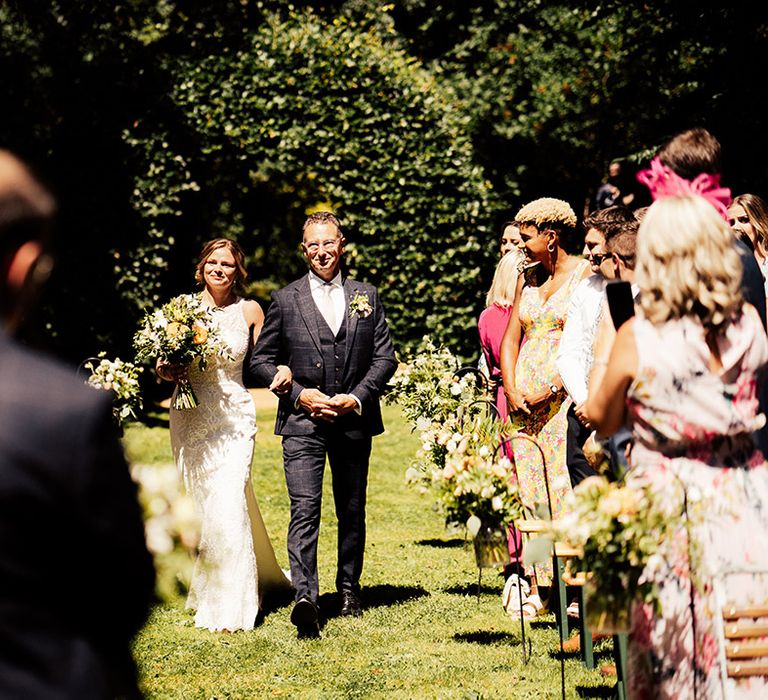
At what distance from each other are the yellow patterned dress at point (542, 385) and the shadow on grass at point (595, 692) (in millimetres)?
1325

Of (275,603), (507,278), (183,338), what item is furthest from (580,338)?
(275,603)

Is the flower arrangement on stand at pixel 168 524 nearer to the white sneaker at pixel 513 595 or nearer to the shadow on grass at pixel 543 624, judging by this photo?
the shadow on grass at pixel 543 624

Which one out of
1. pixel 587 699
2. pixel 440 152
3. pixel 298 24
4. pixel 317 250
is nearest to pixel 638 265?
pixel 587 699

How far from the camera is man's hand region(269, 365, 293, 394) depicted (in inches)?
277

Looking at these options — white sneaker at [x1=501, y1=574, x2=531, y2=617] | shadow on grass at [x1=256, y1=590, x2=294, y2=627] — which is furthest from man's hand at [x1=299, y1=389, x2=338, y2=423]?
white sneaker at [x1=501, y1=574, x2=531, y2=617]

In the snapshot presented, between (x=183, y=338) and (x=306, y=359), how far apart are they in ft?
2.71

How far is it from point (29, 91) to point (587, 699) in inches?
756

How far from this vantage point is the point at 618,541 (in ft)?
11.1

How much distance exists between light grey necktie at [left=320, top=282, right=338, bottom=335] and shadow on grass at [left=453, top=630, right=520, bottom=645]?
2.15 meters

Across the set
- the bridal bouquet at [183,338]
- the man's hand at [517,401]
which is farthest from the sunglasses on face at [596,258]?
the bridal bouquet at [183,338]

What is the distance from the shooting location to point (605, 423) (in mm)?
3641

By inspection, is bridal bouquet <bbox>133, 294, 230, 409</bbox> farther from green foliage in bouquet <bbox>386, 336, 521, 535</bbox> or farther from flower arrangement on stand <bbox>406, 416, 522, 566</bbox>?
flower arrangement on stand <bbox>406, 416, 522, 566</bbox>

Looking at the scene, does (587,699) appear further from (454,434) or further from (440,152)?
(440,152)

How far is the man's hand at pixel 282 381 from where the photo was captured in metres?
7.04
